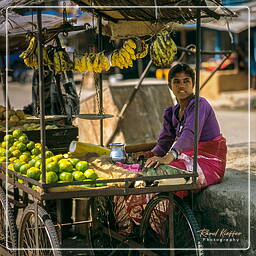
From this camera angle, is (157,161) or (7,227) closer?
(157,161)

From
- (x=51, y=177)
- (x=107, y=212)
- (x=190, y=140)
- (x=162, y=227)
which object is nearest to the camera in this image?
(x=51, y=177)

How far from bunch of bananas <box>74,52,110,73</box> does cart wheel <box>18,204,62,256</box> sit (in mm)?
1258

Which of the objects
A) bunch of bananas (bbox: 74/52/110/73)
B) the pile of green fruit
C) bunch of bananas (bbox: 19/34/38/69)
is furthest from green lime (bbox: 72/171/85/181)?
bunch of bananas (bbox: 19/34/38/69)

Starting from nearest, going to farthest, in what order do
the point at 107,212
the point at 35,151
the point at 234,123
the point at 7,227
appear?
the point at 7,227 → the point at 35,151 → the point at 107,212 → the point at 234,123

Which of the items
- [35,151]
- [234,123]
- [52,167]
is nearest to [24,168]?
[52,167]

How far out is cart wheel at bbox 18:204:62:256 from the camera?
3154 millimetres

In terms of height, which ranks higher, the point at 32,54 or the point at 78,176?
the point at 32,54

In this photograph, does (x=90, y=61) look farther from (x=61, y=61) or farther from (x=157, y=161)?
(x=157, y=161)

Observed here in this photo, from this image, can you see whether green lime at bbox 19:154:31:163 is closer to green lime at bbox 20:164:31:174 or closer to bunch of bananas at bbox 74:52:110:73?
green lime at bbox 20:164:31:174

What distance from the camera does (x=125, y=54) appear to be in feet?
13.3

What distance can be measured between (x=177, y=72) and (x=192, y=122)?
1.57 ft

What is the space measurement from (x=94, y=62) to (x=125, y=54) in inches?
10.2

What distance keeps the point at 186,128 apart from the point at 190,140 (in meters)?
0.10

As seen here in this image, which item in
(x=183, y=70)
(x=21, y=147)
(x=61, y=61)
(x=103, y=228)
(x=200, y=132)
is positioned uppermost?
(x=61, y=61)
